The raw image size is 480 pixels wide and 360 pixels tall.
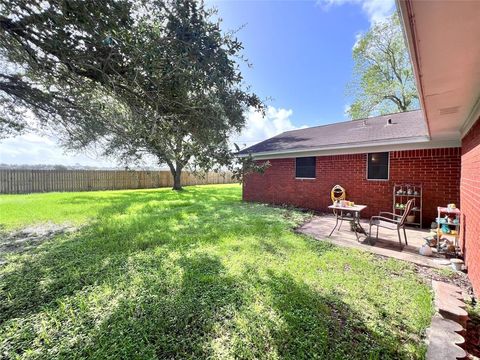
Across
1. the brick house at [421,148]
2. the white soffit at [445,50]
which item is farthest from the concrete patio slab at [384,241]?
the white soffit at [445,50]

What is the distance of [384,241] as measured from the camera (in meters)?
5.18

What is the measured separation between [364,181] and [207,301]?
7.01m

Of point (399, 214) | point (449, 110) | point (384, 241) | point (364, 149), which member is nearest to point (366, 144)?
point (364, 149)

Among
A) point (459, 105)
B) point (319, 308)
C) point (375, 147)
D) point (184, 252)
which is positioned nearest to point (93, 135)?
point (184, 252)

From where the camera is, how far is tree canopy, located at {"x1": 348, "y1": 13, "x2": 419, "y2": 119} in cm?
1476

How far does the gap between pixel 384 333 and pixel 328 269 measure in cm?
142

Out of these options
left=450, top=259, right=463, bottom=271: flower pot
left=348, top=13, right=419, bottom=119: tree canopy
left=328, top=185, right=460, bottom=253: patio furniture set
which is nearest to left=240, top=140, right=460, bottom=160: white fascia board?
left=328, top=185, right=460, bottom=253: patio furniture set

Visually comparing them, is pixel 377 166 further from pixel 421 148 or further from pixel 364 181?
pixel 421 148

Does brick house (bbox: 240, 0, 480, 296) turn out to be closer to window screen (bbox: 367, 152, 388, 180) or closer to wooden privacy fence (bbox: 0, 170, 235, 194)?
window screen (bbox: 367, 152, 388, 180)

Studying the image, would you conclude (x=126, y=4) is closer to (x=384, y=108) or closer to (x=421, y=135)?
(x=421, y=135)

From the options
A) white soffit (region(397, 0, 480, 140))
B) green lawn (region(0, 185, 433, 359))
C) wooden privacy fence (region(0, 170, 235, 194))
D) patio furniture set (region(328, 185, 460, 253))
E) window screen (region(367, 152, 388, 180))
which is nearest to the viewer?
white soffit (region(397, 0, 480, 140))

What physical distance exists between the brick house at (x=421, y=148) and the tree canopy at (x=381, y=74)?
26.2 ft

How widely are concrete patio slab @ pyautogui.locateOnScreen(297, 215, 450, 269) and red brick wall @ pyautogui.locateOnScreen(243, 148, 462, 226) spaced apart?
1047 mm

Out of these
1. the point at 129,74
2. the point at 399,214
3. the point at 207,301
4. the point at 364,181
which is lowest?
the point at 207,301
